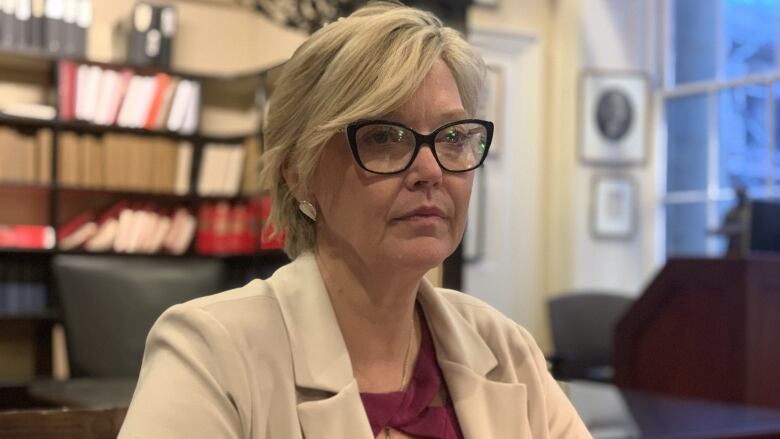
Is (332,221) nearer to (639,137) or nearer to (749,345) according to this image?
(749,345)

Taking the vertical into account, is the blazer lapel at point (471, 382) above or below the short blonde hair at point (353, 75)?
below

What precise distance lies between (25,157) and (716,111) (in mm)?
3961

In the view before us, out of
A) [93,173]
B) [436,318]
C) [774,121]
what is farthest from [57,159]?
[436,318]

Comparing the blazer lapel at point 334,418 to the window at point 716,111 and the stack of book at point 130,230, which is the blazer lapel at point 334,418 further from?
the window at point 716,111

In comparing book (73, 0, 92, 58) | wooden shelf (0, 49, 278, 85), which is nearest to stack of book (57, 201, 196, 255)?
wooden shelf (0, 49, 278, 85)

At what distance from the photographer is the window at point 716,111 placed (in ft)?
19.4

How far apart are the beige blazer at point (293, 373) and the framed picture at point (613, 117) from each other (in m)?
5.11

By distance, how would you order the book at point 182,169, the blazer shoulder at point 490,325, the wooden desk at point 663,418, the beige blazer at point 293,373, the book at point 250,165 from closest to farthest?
the beige blazer at point 293,373
the blazer shoulder at point 490,325
the wooden desk at point 663,418
the book at point 250,165
the book at point 182,169

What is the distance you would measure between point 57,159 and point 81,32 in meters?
0.70

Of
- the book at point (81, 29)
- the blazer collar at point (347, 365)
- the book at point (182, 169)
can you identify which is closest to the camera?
the blazer collar at point (347, 365)

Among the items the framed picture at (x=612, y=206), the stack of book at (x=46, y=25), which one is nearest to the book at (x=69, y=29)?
the stack of book at (x=46, y=25)

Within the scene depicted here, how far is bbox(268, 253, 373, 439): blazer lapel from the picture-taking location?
1.24 metres

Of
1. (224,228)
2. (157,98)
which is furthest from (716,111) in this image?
(157,98)

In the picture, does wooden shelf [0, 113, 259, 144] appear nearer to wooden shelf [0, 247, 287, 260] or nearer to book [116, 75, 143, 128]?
book [116, 75, 143, 128]
